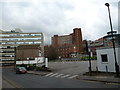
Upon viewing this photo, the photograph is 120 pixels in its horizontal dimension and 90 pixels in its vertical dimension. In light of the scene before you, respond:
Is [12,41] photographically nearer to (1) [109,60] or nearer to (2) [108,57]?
(2) [108,57]

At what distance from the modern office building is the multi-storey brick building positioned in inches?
927

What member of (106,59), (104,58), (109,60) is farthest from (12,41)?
(109,60)

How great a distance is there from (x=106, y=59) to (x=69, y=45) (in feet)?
329

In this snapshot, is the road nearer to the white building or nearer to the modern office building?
the white building

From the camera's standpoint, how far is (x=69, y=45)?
4707 inches

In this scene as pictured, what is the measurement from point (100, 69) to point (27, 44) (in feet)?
269

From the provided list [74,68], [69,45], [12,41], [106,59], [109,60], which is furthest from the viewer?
[69,45]

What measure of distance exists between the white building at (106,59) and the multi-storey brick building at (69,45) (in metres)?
86.9

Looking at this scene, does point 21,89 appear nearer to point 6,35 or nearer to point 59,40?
point 6,35

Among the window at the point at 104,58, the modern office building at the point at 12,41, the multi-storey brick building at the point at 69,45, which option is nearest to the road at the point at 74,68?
the window at the point at 104,58

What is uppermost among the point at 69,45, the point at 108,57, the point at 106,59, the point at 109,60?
the point at 69,45

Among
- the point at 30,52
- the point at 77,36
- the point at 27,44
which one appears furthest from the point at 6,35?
the point at 77,36

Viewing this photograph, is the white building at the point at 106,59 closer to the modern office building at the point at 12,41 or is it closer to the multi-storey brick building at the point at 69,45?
the modern office building at the point at 12,41

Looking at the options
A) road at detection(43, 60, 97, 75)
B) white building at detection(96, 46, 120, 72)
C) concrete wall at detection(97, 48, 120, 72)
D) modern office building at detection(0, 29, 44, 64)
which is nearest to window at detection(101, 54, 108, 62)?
white building at detection(96, 46, 120, 72)
